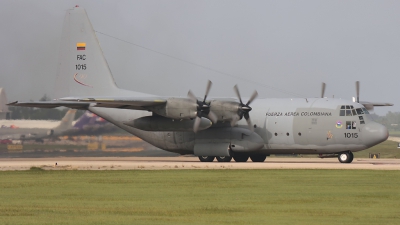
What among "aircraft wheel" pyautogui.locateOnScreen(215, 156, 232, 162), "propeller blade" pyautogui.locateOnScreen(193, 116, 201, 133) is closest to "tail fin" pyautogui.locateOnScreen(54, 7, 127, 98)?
"aircraft wheel" pyautogui.locateOnScreen(215, 156, 232, 162)

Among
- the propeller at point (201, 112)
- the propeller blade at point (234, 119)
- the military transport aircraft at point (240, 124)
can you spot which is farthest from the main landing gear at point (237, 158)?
the propeller at point (201, 112)

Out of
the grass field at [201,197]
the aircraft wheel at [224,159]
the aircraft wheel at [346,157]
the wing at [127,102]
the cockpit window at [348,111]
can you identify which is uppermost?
the wing at [127,102]

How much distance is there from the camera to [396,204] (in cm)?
1791

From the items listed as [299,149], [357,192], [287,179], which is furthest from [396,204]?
[299,149]

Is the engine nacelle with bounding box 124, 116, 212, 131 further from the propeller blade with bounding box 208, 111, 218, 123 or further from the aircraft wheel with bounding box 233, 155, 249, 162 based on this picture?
the aircraft wheel with bounding box 233, 155, 249, 162

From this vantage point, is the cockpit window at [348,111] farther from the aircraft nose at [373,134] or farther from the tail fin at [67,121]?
the tail fin at [67,121]

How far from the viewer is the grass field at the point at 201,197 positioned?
15.2 metres

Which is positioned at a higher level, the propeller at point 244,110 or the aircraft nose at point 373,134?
the propeller at point 244,110

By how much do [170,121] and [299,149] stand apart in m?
7.61

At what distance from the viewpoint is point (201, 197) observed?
65.5ft

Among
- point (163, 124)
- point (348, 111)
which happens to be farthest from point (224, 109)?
point (348, 111)

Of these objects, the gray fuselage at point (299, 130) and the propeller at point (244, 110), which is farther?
the propeller at point (244, 110)

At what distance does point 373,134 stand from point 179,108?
1074 cm

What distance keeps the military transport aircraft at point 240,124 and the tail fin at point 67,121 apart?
60.3 inches
